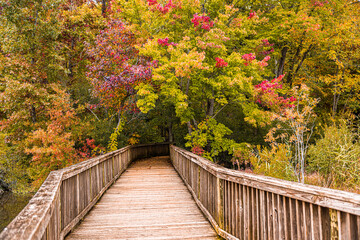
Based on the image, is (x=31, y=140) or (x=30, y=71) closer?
(x=31, y=140)

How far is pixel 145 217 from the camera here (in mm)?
4867

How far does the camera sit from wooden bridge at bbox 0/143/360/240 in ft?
6.50

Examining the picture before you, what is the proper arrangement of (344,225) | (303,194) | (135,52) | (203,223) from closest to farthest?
(344,225) < (303,194) < (203,223) < (135,52)

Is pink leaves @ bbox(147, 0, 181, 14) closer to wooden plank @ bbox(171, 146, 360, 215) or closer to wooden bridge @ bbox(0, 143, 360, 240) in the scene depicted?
wooden bridge @ bbox(0, 143, 360, 240)

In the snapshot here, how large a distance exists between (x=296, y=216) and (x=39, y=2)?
599 inches

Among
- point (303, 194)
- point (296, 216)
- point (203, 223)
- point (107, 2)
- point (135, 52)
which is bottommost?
point (203, 223)

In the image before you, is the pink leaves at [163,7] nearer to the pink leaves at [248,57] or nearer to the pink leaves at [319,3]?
the pink leaves at [248,57]

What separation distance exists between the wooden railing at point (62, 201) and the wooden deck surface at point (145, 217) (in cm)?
28

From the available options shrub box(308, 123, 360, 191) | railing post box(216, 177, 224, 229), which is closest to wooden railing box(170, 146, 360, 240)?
railing post box(216, 177, 224, 229)

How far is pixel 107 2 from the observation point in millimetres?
22578

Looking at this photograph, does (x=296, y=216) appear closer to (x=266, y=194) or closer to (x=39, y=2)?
(x=266, y=194)

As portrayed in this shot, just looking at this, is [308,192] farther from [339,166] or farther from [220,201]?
[339,166]

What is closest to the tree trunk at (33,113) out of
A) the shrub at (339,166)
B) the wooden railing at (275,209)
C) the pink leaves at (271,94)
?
the pink leaves at (271,94)

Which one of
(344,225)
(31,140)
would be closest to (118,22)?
(31,140)
